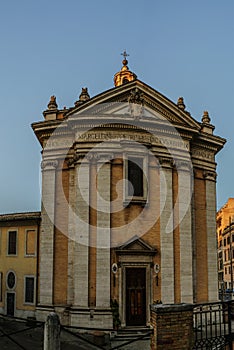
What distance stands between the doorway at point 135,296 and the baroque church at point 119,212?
43mm

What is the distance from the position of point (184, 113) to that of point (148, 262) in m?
7.92

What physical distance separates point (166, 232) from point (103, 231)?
10.1 feet

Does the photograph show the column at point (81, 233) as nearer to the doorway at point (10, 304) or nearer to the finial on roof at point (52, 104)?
the finial on roof at point (52, 104)

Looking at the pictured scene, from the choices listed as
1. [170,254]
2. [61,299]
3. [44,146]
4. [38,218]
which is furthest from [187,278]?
[44,146]

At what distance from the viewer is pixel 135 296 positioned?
19047 millimetres

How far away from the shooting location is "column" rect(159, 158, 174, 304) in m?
19.5

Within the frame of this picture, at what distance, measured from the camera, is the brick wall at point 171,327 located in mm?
8008

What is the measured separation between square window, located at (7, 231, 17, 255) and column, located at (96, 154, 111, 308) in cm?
601

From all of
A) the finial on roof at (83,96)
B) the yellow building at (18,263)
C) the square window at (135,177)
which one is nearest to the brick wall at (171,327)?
the square window at (135,177)

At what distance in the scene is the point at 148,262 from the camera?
63.4ft

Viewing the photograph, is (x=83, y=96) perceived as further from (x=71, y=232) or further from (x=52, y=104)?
(x=71, y=232)

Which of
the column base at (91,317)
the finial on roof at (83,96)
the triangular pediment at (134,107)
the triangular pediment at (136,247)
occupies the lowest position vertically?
the column base at (91,317)

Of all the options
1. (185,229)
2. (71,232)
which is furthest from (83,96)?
(185,229)

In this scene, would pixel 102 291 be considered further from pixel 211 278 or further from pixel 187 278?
pixel 211 278
